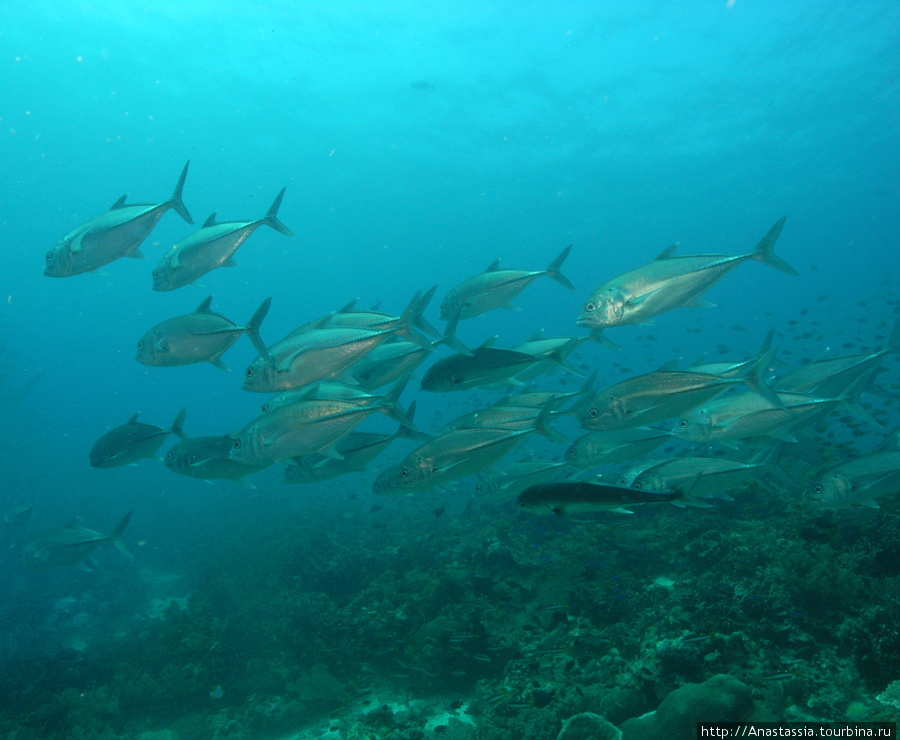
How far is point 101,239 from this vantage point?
452cm

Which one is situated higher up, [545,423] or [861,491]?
[545,423]

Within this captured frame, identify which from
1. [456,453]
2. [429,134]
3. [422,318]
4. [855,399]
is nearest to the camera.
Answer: [456,453]

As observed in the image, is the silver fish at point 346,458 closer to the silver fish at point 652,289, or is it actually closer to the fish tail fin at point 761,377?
the silver fish at point 652,289

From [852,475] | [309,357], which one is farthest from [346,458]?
[852,475]

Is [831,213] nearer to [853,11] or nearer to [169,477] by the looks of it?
[853,11]

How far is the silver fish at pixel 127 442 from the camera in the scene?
600 cm

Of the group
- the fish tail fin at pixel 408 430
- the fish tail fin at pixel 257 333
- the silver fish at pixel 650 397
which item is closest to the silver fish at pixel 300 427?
the fish tail fin at pixel 408 430

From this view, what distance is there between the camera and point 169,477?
3612 centimetres

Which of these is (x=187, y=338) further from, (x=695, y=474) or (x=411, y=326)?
(x=695, y=474)

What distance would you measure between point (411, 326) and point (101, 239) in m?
3.27

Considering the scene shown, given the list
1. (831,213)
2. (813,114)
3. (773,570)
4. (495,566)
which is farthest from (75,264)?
(831,213)

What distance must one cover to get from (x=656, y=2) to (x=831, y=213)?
4098 centimetres

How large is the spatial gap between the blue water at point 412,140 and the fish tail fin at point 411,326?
27.1ft

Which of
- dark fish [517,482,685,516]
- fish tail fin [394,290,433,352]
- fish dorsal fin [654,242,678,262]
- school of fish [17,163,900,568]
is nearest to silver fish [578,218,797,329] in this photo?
school of fish [17,163,900,568]
